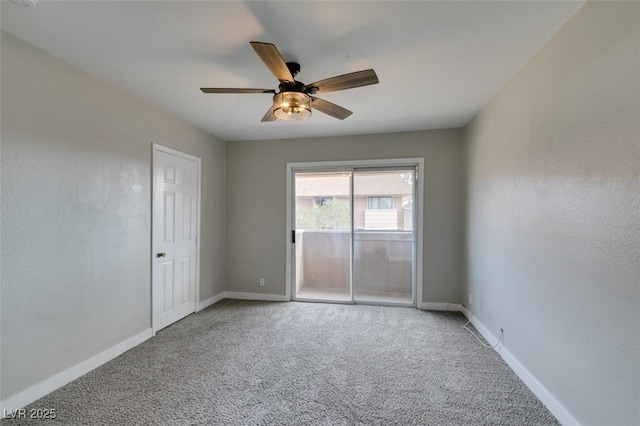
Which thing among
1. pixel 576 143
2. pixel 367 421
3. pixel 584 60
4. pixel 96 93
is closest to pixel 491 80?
pixel 584 60

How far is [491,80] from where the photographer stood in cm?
239

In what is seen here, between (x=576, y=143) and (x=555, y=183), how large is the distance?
0.28 m

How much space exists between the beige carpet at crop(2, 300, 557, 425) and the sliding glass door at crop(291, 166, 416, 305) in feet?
2.81

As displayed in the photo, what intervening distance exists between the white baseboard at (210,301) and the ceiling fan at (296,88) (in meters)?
2.86

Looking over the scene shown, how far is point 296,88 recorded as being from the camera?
198 cm

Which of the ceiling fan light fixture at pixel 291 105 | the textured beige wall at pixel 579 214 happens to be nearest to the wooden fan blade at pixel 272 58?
the ceiling fan light fixture at pixel 291 105

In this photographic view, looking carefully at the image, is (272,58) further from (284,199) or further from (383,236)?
(383,236)

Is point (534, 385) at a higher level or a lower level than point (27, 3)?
lower

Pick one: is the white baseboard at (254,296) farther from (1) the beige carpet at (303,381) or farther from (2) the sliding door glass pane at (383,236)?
(2) the sliding door glass pane at (383,236)

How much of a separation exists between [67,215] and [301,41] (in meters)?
2.23

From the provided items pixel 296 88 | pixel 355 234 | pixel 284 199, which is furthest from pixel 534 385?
pixel 284 199

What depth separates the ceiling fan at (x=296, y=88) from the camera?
66.6 inches

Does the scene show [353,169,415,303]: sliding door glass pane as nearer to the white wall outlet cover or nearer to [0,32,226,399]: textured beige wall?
[0,32,226,399]: textured beige wall

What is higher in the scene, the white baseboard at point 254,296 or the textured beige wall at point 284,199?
the textured beige wall at point 284,199
